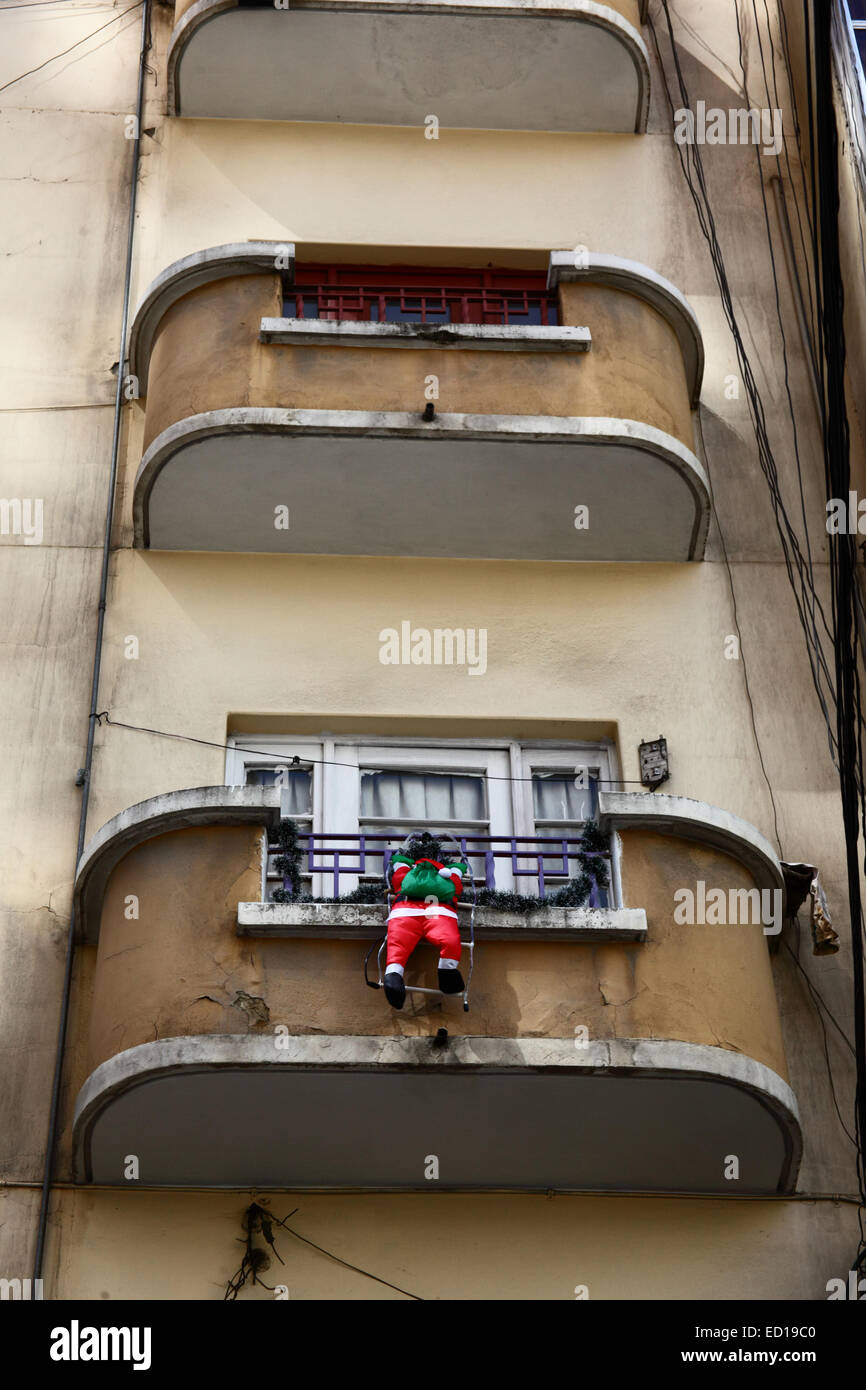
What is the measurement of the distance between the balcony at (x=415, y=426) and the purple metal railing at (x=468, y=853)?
2.25 meters

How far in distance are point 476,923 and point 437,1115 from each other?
1063mm

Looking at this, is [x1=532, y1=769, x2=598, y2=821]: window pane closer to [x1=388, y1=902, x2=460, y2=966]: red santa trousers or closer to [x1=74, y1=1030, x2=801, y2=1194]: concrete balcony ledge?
[x1=388, y1=902, x2=460, y2=966]: red santa trousers

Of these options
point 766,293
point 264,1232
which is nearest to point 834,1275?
point 264,1232

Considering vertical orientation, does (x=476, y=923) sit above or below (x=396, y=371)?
below

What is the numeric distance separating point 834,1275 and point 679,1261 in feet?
2.89

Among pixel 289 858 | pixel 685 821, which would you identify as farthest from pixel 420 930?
pixel 685 821

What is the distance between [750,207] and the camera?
49.0 feet

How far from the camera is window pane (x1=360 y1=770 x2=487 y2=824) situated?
1177 cm

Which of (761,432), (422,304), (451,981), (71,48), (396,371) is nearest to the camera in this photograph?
(451,981)

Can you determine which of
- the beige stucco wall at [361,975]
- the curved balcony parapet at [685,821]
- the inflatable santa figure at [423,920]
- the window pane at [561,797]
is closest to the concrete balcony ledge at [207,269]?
the window pane at [561,797]

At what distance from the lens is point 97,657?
12211 millimetres

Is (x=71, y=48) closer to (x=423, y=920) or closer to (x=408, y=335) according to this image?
(x=408, y=335)

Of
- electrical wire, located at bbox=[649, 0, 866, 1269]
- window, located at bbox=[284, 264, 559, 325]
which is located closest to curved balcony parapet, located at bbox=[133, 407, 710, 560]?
electrical wire, located at bbox=[649, 0, 866, 1269]

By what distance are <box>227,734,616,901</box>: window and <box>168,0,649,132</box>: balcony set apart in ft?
19.0
